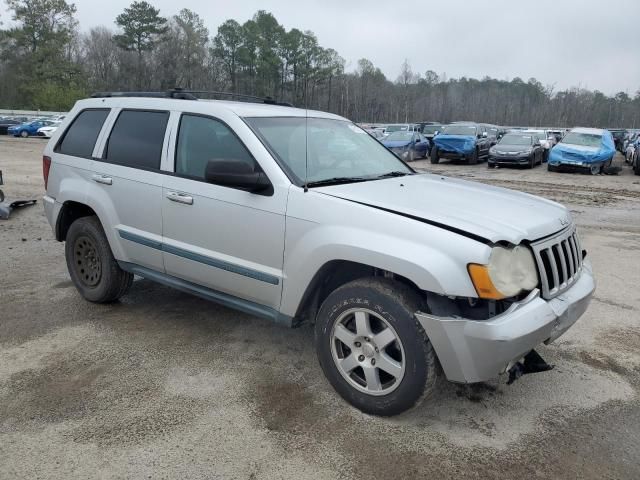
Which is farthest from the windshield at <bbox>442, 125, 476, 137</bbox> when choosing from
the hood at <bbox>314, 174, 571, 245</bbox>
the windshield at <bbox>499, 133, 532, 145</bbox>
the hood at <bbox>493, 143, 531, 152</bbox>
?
the hood at <bbox>314, 174, 571, 245</bbox>

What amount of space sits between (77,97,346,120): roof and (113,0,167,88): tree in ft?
217

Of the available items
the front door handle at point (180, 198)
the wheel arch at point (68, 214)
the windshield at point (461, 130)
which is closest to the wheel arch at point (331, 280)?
the front door handle at point (180, 198)

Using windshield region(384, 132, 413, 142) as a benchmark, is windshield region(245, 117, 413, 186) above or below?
below

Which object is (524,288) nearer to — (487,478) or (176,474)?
(487,478)

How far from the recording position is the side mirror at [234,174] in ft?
10.7

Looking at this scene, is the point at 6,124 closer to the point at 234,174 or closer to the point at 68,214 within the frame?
the point at 68,214

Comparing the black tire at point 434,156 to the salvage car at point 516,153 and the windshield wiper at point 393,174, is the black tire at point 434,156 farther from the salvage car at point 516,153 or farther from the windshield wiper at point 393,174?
the windshield wiper at point 393,174

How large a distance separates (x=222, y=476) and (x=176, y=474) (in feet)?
0.76

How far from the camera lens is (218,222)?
3637 millimetres

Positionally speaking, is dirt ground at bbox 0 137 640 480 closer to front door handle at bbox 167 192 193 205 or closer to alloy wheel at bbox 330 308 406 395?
alloy wheel at bbox 330 308 406 395

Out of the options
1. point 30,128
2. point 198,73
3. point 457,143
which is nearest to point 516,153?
point 457,143

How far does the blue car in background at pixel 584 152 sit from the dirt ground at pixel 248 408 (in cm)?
1524

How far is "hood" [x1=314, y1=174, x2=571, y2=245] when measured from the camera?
2859mm

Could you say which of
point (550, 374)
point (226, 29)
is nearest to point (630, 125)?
point (226, 29)
